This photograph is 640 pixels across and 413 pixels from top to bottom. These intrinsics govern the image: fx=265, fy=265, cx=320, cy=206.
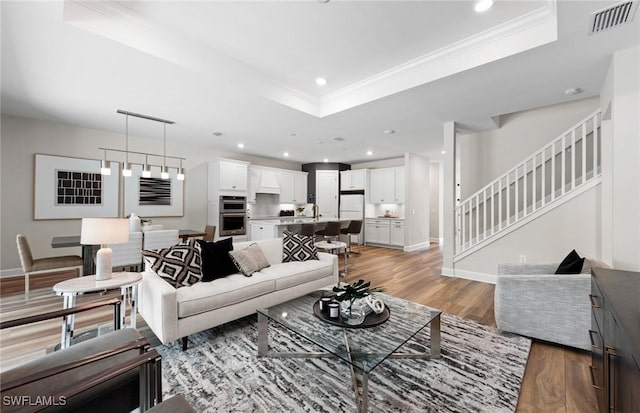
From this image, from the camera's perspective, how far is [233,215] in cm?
664

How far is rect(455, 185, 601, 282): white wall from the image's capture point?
3.55 meters

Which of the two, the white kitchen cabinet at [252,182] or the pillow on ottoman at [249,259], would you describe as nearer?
the pillow on ottoman at [249,259]

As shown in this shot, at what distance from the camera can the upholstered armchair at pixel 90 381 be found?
1037 millimetres

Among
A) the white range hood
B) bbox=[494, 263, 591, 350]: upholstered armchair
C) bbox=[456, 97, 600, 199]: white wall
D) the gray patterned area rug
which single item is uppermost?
bbox=[456, 97, 600, 199]: white wall

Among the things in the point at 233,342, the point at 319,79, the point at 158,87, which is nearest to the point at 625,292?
the point at 233,342

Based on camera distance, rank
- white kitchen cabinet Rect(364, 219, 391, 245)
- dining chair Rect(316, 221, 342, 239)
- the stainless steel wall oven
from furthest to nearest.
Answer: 1. white kitchen cabinet Rect(364, 219, 391, 245)
2. the stainless steel wall oven
3. dining chair Rect(316, 221, 342, 239)

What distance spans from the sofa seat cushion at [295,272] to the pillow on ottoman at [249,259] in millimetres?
71

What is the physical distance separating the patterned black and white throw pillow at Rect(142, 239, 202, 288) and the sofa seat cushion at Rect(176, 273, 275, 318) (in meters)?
0.11

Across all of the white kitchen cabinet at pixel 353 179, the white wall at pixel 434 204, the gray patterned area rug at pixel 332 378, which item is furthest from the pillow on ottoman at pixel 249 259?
the white wall at pixel 434 204

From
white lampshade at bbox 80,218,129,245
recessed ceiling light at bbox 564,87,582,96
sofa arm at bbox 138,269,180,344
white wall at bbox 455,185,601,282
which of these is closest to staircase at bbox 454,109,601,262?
white wall at bbox 455,185,601,282

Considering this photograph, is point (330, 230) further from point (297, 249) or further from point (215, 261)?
point (215, 261)

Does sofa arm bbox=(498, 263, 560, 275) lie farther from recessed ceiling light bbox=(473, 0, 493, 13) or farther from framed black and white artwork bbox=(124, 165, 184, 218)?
framed black and white artwork bbox=(124, 165, 184, 218)

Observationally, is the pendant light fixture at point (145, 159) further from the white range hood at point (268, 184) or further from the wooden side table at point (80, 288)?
the wooden side table at point (80, 288)

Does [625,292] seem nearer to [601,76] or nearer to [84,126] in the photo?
[601,76]
